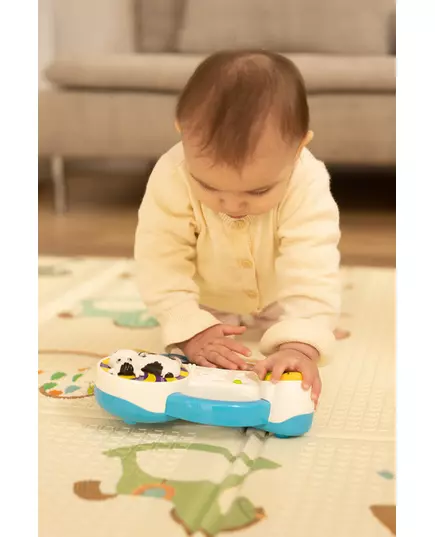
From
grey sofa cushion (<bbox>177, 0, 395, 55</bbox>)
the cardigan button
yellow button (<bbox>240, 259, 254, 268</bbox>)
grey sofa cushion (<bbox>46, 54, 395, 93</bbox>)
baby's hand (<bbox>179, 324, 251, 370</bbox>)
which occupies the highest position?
grey sofa cushion (<bbox>177, 0, 395, 55</bbox>)

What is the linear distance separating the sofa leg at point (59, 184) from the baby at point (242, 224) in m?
0.98

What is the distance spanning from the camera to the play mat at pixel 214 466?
0.46 metres

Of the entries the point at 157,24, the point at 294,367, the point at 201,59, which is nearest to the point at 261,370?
the point at 294,367

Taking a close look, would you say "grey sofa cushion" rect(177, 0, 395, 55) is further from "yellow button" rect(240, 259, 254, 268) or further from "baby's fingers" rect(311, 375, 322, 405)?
"baby's fingers" rect(311, 375, 322, 405)

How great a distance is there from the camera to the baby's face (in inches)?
23.3

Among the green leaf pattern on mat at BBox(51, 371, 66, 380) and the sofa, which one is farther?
the sofa

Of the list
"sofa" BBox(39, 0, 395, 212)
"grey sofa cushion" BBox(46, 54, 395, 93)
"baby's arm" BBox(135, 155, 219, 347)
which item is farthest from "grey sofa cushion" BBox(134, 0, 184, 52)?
"baby's arm" BBox(135, 155, 219, 347)

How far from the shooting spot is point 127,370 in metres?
0.61

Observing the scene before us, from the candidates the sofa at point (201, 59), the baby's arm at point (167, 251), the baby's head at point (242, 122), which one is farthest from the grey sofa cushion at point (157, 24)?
the baby's head at point (242, 122)

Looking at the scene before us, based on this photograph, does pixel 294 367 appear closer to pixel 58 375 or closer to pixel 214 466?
pixel 214 466

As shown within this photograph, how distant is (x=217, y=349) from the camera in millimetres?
674

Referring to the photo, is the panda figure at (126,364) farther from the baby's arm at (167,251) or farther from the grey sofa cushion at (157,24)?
the grey sofa cushion at (157,24)

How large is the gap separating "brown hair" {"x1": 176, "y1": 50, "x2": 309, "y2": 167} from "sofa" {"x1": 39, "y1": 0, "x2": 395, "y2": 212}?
87 centimetres
